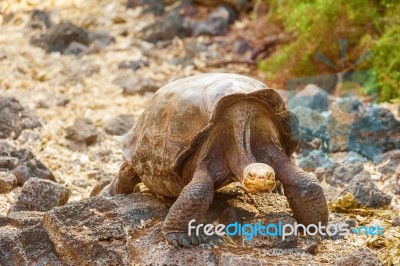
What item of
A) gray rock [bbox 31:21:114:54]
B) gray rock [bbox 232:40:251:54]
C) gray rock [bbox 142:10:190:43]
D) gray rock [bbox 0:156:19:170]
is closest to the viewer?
gray rock [bbox 0:156:19:170]

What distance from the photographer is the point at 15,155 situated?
4293mm

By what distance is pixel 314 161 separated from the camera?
14.2 feet

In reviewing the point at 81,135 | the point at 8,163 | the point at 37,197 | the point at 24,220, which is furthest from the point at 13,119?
the point at 24,220

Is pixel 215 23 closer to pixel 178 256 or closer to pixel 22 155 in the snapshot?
pixel 22 155

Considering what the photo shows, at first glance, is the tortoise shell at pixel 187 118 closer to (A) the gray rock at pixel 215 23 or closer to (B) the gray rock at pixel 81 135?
(B) the gray rock at pixel 81 135

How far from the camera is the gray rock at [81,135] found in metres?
5.14

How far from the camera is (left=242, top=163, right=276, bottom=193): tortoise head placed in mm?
2494

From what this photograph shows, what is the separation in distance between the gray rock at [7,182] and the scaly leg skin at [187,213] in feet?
4.93

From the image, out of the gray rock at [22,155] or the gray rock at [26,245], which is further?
the gray rock at [22,155]

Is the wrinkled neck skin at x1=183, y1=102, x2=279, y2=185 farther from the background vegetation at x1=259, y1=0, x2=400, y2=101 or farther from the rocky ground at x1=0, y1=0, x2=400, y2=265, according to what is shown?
the background vegetation at x1=259, y1=0, x2=400, y2=101

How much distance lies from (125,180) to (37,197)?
49 cm

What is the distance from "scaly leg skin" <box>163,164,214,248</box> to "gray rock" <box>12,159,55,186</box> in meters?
1.57

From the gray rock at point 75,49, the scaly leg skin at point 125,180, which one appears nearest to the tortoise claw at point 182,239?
the scaly leg skin at point 125,180

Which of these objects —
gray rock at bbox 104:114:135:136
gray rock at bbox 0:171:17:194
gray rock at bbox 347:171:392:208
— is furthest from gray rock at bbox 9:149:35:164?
gray rock at bbox 347:171:392:208
